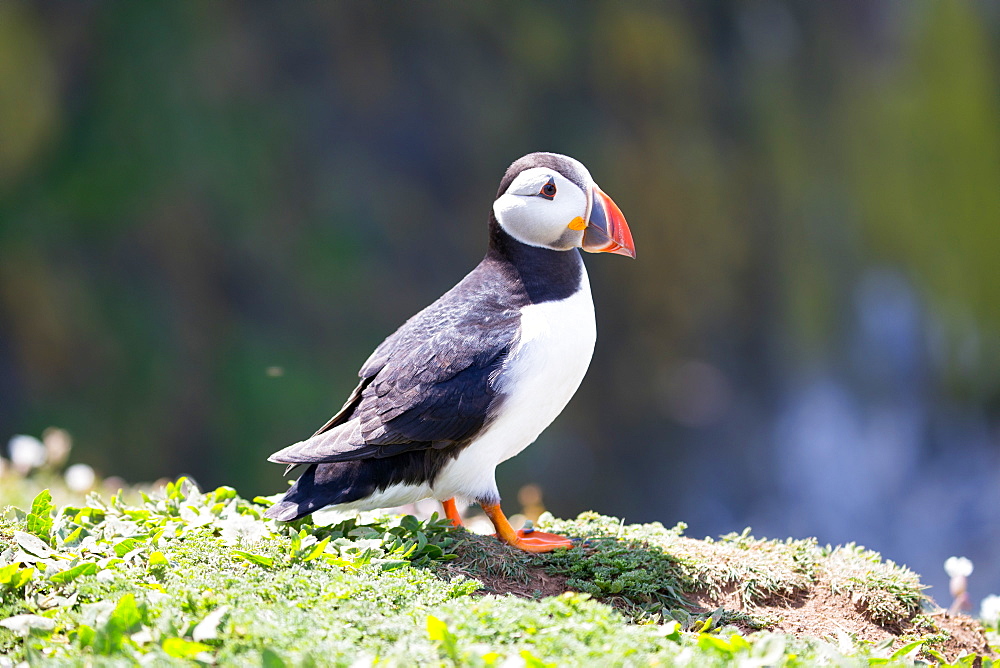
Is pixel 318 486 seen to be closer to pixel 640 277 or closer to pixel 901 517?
pixel 640 277

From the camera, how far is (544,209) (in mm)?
3793

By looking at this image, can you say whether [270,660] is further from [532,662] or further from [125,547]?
[125,547]

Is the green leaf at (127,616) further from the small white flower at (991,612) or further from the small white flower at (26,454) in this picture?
the small white flower at (991,612)

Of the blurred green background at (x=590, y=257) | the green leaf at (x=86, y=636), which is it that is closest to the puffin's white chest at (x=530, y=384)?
the green leaf at (x=86, y=636)

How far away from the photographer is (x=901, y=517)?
1088 cm

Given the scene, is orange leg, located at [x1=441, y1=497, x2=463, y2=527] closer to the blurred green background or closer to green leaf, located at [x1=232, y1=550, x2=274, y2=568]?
green leaf, located at [x1=232, y1=550, x2=274, y2=568]

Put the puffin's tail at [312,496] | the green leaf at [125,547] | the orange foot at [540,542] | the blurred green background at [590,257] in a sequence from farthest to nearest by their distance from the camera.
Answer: the blurred green background at [590,257] → the orange foot at [540,542] → the puffin's tail at [312,496] → the green leaf at [125,547]

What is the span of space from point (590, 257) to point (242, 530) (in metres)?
7.33

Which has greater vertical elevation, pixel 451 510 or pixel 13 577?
pixel 451 510

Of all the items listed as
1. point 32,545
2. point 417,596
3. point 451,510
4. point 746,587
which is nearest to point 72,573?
point 32,545

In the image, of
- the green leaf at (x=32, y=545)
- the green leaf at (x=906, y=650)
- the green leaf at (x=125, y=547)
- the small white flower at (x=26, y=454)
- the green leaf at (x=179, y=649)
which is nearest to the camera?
the green leaf at (x=179, y=649)

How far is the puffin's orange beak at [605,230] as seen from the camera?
149 inches

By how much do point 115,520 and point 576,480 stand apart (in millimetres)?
6997

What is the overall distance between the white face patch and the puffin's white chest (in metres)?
0.25
